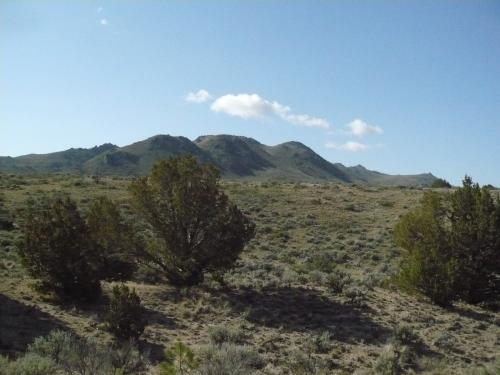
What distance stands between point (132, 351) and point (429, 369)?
7993mm

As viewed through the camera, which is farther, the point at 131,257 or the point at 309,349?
the point at 131,257

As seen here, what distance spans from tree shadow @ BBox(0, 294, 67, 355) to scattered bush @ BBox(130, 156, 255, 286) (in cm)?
509

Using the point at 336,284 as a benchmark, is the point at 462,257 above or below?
above

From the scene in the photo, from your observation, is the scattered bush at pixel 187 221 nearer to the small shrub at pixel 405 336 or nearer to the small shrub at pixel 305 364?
the small shrub at pixel 305 364

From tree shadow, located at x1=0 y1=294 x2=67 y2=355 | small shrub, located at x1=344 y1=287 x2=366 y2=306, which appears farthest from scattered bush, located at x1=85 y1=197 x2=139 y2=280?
small shrub, located at x1=344 y1=287 x2=366 y2=306

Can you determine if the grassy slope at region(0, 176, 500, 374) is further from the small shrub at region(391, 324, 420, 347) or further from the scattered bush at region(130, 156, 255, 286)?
the scattered bush at region(130, 156, 255, 286)

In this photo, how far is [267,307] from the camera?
17.0 metres

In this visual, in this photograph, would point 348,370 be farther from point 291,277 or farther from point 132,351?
point 291,277

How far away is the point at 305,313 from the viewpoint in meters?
16.6

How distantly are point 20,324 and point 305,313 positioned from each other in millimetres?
9275

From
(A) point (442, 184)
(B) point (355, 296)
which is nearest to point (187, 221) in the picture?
(B) point (355, 296)

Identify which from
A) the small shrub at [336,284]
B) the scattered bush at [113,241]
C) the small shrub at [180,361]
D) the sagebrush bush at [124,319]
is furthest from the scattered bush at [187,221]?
the small shrub at [180,361]

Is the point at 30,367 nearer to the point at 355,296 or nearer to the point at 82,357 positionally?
the point at 82,357

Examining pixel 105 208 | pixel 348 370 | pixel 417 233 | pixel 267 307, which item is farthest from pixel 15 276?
pixel 417 233
